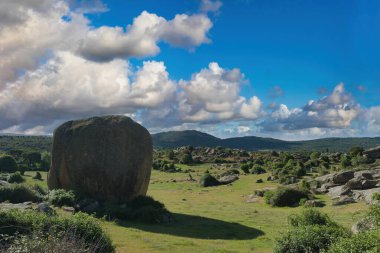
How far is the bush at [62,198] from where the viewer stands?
3215 cm

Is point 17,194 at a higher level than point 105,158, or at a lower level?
lower

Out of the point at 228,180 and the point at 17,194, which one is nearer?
the point at 17,194

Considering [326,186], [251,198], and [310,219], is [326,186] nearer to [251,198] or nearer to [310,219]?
[251,198]

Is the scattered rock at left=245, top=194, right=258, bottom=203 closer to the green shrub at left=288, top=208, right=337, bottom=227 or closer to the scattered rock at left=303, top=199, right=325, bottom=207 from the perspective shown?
the scattered rock at left=303, top=199, right=325, bottom=207

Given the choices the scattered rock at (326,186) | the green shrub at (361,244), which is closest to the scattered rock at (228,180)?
the scattered rock at (326,186)

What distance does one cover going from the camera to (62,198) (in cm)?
3250

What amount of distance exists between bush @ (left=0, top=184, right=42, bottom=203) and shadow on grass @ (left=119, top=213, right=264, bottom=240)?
1057 centimetres

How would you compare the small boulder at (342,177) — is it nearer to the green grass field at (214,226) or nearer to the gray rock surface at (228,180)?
the green grass field at (214,226)

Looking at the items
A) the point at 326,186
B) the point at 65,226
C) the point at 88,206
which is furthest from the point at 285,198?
the point at 65,226

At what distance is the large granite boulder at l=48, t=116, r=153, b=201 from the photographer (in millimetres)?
34000

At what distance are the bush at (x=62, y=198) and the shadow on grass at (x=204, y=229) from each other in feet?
16.4

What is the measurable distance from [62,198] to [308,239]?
2141cm

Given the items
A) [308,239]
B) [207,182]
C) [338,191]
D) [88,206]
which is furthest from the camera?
[207,182]

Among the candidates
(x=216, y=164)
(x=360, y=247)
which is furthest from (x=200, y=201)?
(x=216, y=164)
